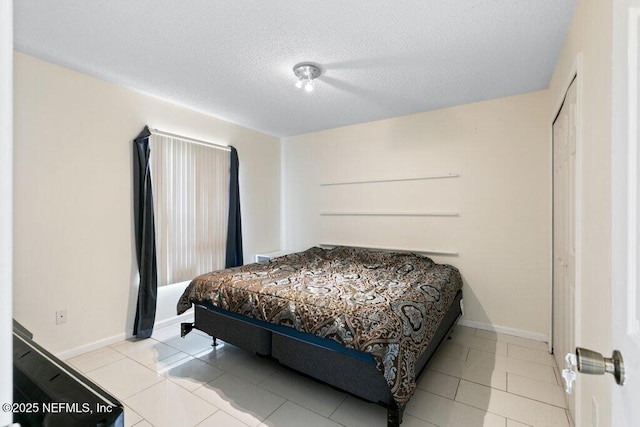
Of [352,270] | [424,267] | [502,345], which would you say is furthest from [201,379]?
[502,345]

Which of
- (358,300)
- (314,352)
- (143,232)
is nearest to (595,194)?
(358,300)

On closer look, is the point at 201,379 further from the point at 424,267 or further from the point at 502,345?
the point at 502,345

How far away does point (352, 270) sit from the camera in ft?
9.80

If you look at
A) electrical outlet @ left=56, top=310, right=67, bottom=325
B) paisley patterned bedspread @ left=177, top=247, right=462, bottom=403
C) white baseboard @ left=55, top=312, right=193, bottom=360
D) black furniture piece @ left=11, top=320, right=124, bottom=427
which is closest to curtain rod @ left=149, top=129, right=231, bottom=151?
paisley patterned bedspread @ left=177, top=247, right=462, bottom=403

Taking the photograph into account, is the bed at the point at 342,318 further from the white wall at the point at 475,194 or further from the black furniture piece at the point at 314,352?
the white wall at the point at 475,194

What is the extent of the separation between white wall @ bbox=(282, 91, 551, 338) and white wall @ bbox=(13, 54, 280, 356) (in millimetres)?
2461

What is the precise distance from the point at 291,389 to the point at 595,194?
2.08m

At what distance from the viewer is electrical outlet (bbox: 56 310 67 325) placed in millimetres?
2303

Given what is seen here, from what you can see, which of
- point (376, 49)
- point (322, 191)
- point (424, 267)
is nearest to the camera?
point (376, 49)

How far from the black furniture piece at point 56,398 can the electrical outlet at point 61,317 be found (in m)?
2.41

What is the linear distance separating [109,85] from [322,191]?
8.79ft

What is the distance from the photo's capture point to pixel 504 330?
290cm

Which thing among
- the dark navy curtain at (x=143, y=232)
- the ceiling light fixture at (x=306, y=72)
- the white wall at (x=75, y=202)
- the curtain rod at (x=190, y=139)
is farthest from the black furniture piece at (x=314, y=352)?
the ceiling light fixture at (x=306, y=72)
